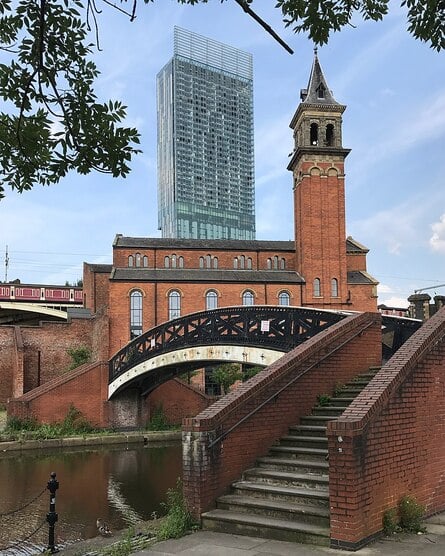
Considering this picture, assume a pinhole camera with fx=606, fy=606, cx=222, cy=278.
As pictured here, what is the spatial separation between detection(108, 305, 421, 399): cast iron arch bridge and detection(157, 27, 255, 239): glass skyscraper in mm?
112083

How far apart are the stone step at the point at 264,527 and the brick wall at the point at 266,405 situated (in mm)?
243

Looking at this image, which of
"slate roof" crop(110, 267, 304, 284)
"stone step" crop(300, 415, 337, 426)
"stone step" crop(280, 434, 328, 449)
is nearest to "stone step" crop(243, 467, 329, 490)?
"stone step" crop(280, 434, 328, 449)

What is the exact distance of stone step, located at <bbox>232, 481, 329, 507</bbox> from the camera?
6.39 m

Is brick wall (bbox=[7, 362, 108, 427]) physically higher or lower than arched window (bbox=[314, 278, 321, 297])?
lower

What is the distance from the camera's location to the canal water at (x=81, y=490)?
36.0ft

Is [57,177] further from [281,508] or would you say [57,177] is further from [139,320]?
[139,320]

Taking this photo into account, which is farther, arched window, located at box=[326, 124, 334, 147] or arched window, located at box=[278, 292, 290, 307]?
arched window, located at box=[326, 124, 334, 147]

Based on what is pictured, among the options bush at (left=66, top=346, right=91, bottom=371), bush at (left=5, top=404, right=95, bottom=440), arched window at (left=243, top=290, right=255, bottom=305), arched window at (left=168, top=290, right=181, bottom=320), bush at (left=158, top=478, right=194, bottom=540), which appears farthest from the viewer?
arched window at (left=243, top=290, right=255, bottom=305)

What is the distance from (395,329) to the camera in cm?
1152

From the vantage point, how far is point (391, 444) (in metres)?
6.23

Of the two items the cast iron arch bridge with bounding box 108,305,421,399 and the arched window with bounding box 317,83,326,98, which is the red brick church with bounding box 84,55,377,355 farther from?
the cast iron arch bridge with bounding box 108,305,421,399

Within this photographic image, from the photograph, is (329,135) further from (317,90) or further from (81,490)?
(81,490)

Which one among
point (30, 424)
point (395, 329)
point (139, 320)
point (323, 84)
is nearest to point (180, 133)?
point (323, 84)

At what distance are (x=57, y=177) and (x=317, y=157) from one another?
39758mm
